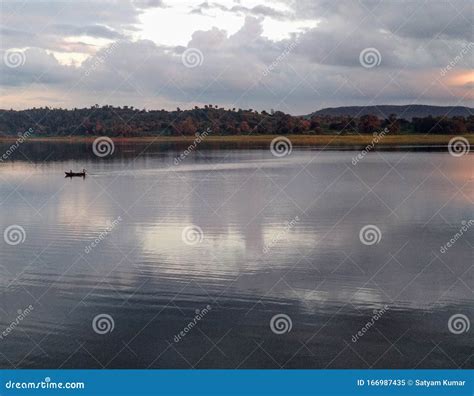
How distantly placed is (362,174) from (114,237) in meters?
41.2

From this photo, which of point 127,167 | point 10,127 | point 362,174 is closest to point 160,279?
point 362,174

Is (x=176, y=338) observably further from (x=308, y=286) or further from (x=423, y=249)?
(x=423, y=249)

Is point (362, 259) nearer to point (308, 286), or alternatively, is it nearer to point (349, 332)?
point (308, 286)

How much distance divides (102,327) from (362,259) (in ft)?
38.4

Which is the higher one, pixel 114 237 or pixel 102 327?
pixel 114 237

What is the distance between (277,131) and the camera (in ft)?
624

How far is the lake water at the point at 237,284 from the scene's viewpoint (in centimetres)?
1658

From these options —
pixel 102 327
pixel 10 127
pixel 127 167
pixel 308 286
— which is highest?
pixel 10 127

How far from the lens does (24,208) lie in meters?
43.1

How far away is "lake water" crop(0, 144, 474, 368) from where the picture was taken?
16.6 m

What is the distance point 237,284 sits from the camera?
21.9 metres

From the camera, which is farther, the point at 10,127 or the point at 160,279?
the point at 10,127

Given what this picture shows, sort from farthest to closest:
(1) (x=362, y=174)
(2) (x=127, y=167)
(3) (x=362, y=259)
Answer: (2) (x=127, y=167) < (1) (x=362, y=174) < (3) (x=362, y=259)

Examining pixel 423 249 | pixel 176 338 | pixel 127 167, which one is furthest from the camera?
pixel 127 167
